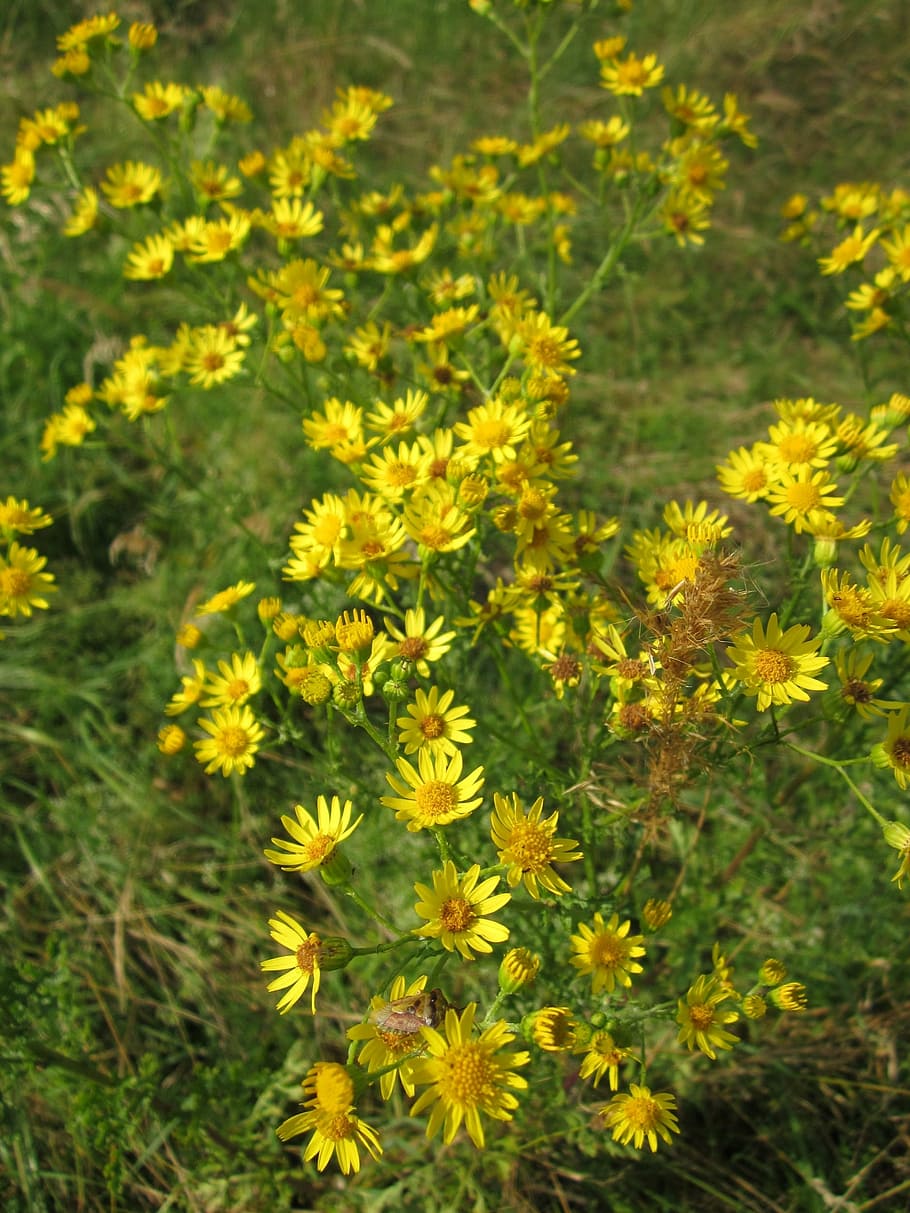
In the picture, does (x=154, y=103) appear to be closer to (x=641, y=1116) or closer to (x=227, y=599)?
(x=227, y=599)

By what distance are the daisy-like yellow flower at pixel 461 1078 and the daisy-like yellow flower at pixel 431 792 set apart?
0.40 m

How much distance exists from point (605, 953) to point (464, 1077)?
0.46 metres

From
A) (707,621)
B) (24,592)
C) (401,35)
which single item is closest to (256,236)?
(401,35)

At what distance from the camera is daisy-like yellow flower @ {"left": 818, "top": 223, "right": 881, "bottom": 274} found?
325 cm

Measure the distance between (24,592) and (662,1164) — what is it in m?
2.67

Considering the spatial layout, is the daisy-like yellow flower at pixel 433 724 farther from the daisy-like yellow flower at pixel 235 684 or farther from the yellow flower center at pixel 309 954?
the daisy-like yellow flower at pixel 235 684

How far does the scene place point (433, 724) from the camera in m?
Result: 2.14

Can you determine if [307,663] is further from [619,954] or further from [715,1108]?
[715,1108]

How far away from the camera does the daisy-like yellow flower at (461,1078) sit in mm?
1625

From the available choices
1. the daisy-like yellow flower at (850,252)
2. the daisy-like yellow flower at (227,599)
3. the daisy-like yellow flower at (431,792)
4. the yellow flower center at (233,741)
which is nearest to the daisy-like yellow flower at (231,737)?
the yellow flower center at (233,741)

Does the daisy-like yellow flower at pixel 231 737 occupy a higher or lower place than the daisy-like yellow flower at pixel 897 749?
lower

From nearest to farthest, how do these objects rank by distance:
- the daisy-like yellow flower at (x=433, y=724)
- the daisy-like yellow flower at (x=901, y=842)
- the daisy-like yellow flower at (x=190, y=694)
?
the daisy-like yellow flower at (x=901, y=842), the daisy-like yellow flower at (x=433, y=724), the daisy-like yellow flower at (x=190, y=694)

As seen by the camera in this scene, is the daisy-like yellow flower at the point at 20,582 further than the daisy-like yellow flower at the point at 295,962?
Yes

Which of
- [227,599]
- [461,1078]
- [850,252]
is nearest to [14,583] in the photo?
[227,599]
